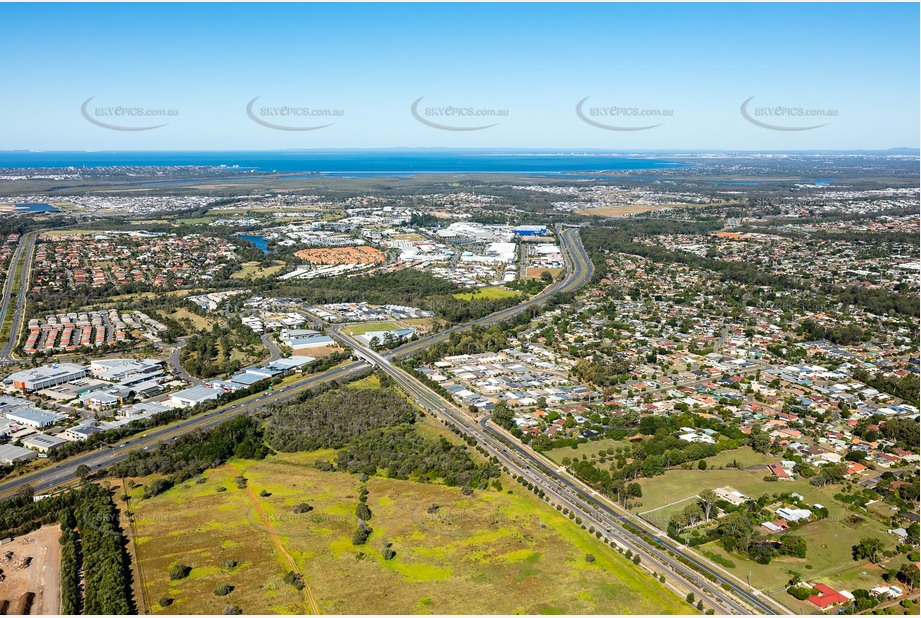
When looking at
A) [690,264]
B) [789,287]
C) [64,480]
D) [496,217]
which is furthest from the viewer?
[496,217]

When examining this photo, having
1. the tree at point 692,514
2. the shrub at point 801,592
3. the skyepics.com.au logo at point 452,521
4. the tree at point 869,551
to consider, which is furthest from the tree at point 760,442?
the skyepics.com.au logo at point 452,521

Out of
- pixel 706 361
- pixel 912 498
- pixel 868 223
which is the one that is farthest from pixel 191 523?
pixel 868 223

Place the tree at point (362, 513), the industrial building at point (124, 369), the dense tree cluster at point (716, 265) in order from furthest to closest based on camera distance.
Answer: the dense tree cluster at point (716, 265) < the industrial building at point (124, 369) < the tree at point (362, 513)

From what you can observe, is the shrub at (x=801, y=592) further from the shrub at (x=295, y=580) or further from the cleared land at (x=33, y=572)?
the cleared land at (x=33, y=572)

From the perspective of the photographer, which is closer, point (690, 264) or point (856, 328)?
point (856, 328)

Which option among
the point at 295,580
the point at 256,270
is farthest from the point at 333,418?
Result: the point at 256,270

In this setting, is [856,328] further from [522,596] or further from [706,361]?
[522,596]

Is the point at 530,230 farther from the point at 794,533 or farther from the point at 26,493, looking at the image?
the point at 26,493
